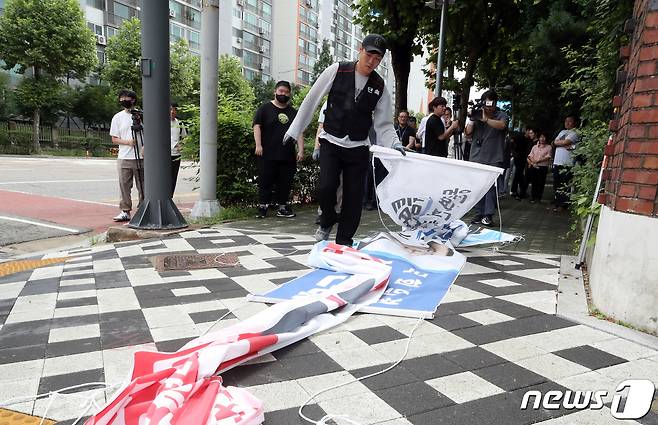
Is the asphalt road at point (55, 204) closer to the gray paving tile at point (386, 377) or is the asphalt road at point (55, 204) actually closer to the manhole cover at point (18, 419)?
the manhole cover at point (18, 419)

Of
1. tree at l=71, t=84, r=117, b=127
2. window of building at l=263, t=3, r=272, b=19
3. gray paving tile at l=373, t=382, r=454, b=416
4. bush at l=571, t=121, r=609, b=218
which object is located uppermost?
window of building at l=263, t=3, r=272, b=19

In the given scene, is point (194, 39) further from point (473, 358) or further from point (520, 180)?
point (473, 358)

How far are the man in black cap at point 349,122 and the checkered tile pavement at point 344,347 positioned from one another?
949mm

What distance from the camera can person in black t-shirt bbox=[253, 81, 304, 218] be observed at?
6.64 m

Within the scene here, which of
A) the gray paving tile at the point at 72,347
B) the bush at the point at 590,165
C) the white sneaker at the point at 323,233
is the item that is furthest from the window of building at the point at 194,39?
the gray paving tile at the point at 72,347

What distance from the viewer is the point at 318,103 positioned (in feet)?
15.0

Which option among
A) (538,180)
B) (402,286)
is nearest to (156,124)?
(402,286)

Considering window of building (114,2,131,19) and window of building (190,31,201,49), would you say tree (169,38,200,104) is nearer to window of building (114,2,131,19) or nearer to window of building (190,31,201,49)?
window of building (114,2,131,19)

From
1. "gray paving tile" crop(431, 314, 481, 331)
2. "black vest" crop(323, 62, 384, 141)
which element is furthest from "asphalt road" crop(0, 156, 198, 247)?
"gray paving tile" crop(431, 314, 481, 331)

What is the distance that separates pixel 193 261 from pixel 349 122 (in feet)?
6.09

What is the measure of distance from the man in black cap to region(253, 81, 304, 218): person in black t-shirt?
1955 mm

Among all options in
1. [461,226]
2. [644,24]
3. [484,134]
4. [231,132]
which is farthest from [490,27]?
[644,24]

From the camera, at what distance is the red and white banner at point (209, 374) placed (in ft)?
5.65

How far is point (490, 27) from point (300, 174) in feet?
29.3
